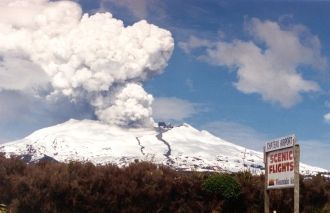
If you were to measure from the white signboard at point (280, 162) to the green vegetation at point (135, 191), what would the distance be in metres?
3.55

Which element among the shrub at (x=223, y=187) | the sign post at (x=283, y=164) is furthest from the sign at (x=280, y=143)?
the shrub at (x=223, y=187)

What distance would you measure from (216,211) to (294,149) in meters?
5.38

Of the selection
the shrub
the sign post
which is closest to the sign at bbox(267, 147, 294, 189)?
the sign post

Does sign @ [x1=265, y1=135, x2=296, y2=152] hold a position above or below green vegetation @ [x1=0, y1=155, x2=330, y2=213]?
above

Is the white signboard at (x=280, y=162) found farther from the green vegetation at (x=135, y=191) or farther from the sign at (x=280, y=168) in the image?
the green vegetation at (x=135, y=191)

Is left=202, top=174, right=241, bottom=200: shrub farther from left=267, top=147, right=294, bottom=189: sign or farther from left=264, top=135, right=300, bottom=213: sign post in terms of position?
left=267, top=147, right=294, bottom=189: sign

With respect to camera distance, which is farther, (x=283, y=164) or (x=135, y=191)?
(x=135, y=191)

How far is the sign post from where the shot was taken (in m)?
15.4

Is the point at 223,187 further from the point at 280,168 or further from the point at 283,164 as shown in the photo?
the point at 283,164

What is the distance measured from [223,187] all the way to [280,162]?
4387mm

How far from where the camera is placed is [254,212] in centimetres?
2027

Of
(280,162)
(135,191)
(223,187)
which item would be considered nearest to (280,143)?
(280,162)

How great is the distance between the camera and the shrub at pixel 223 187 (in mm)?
20406

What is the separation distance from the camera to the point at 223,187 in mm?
20453
